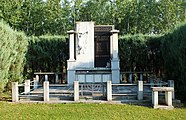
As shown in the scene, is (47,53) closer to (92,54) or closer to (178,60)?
(92,54)

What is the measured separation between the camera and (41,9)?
29.1 m

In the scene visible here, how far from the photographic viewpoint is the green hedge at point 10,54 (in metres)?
10.5

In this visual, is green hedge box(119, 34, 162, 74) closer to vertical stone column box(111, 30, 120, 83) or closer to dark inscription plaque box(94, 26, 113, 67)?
dark inscription plaque box(94, 26, 113, 67)

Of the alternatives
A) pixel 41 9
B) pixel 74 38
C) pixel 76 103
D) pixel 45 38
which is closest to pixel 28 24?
pixel 41 9

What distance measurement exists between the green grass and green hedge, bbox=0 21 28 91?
2.40 meters

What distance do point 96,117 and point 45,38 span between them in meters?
10.3

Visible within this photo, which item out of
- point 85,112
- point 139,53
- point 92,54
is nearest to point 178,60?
point 85,112

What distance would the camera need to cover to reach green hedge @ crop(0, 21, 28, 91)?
1045cm

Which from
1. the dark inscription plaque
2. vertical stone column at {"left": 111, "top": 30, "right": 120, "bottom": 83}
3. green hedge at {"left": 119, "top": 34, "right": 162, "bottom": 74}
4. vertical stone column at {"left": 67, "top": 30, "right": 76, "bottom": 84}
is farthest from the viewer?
green hedge at {"left": 119, "top": 34, "right": 162, "bottom": 74}

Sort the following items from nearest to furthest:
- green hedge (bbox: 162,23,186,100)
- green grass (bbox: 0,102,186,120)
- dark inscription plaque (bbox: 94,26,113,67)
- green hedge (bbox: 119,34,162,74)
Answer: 1. green grass (bbox: 0,102,186,120)
2. green hedge (bbox: 162,23,186,100)
3. dark inscription plaque (bbox: 94,26,113,67)
4. green hedge (bbox: 119,34,162,74)

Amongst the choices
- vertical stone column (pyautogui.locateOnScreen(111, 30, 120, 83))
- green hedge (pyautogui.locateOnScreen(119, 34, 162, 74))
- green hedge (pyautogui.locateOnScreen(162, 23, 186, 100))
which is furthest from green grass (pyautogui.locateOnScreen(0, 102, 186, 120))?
green hedge (pyautogui.locateOnScreen(119, 34, 162, 74))

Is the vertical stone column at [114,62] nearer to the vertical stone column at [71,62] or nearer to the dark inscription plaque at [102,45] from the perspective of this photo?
the dark inscription plaque at [102,45]

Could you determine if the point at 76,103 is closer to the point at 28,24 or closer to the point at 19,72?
the point at 19,72

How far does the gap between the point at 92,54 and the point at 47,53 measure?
3.35 metres
